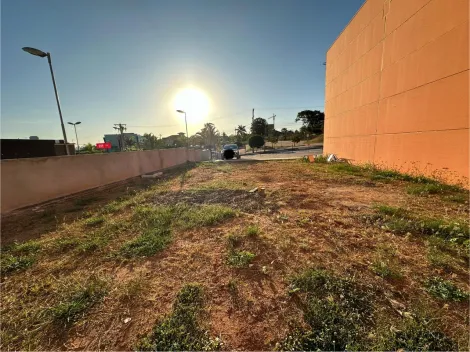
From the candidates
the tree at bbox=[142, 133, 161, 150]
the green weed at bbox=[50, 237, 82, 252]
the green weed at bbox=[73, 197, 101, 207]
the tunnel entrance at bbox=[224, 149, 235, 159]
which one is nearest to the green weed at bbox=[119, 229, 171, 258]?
the green weed at bbox=[50, 237, 82, 252]

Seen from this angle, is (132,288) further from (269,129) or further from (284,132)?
(284,132)

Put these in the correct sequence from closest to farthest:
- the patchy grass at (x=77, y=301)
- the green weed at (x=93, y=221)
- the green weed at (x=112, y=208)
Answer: the patchy grass at (x=77, y=301)
the green weed at (x=93, y=221)
the green weed at (x=112, y=208)

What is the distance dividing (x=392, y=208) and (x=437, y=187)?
2827 mm

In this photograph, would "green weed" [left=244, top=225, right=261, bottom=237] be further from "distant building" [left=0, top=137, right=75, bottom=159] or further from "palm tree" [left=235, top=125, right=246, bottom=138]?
"palm tree" [left=235, top=125, right=246, bottom=138]

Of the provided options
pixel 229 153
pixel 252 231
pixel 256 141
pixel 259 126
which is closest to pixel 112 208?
pixel 252 231

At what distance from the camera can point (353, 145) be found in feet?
37.1

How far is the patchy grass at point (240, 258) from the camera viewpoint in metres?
2.48

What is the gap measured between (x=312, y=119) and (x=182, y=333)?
6253 centimetres

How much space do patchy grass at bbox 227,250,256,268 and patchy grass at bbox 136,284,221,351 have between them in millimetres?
681

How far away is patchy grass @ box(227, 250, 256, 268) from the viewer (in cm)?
248

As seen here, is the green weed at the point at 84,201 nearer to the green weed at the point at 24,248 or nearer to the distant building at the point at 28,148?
the green weed at the point at 24,248

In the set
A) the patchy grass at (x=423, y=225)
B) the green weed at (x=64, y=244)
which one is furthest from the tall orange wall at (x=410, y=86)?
the green weed at (x=64, y=244)

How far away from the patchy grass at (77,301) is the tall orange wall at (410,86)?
869 centimetres

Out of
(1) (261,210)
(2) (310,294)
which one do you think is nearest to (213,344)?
(2) (310,294)
